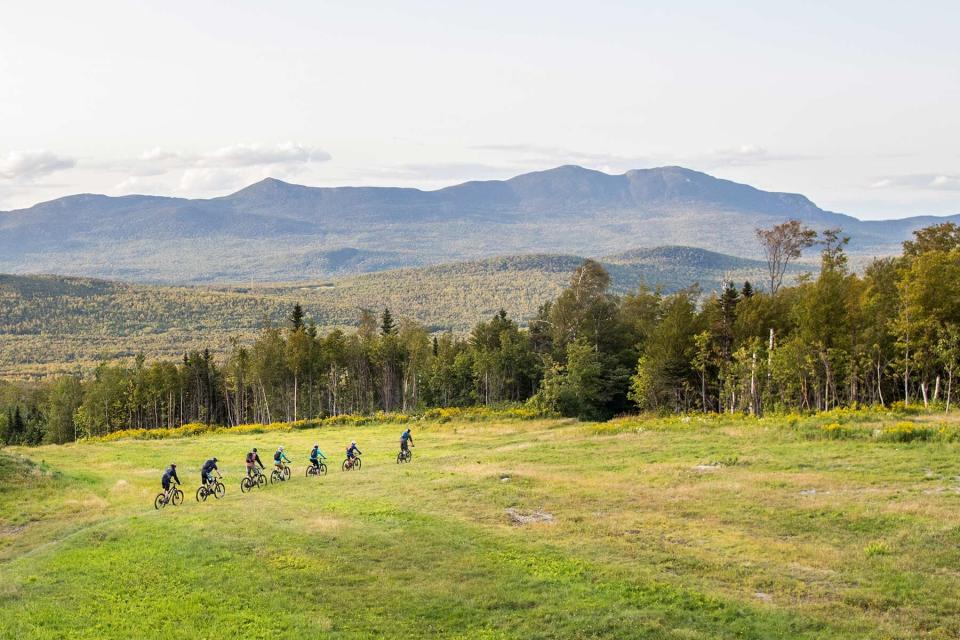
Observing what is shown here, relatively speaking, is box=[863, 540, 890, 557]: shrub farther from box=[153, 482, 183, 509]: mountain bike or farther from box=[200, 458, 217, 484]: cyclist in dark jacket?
box=[153, 482, 183, 509]: mountain bike

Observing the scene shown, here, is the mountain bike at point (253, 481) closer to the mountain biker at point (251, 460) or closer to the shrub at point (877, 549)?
the mountain biker at point (251, 460)

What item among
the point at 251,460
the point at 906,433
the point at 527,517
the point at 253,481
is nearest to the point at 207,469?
the point at 251,460

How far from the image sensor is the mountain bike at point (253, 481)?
121ft

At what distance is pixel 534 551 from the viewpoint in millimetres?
21078

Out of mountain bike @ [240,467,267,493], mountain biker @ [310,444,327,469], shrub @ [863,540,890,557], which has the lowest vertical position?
mountain bike @ [240,467,267,493]

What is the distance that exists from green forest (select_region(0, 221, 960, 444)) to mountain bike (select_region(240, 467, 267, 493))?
116ft

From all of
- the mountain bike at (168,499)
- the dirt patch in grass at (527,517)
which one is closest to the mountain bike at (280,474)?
the mountain bike at (168,499)

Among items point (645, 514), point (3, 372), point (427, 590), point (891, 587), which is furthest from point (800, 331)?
point (3, 372)

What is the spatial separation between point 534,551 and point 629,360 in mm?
59355

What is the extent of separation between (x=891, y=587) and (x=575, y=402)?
5342 cm

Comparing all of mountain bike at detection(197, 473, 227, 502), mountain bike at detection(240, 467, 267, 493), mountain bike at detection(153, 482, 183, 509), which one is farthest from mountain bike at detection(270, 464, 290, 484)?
mountain bike at detection(153, 482, 183, 509)

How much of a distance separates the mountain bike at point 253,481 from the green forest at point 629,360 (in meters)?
35.2

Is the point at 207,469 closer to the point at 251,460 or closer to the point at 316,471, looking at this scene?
the point at 251,460

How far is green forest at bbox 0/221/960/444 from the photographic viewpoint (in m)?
54.5
